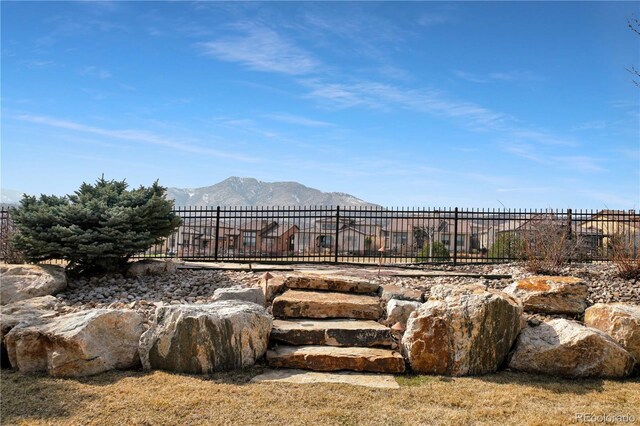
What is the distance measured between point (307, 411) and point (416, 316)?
2.17 m

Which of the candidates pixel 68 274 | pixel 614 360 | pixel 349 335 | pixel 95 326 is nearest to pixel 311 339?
pixel 349 335

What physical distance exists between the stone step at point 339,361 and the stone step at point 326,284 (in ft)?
7.46

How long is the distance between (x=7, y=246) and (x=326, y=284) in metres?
8.13

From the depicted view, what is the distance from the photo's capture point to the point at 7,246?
11.0 metres

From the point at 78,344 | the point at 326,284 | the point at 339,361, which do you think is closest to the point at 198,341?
the point at 78,344

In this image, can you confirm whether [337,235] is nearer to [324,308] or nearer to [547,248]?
[547,248]

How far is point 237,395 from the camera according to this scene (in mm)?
4816

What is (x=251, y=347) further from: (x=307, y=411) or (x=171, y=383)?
(x=307, y=411)

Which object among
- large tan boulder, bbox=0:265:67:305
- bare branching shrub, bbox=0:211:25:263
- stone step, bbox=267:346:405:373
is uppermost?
bare branching shrub, bbox=0:211:25:263

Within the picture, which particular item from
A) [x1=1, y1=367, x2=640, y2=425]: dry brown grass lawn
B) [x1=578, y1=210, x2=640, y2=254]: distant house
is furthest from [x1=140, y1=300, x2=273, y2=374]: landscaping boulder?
[x1=578, y1=210, x2=640, y2=254]: distant house

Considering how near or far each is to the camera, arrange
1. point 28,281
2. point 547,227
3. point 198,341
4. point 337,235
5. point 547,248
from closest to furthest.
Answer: point 198,341, point 28,281, point 547,248, point 547,227, point 337,235

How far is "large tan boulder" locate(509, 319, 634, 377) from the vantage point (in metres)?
5.78

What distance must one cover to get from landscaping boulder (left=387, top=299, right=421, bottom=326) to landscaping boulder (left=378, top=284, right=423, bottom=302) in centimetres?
66

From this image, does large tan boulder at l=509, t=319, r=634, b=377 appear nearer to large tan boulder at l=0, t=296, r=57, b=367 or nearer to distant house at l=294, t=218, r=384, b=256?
distant house at l=294, t=218, r=384, b=256
